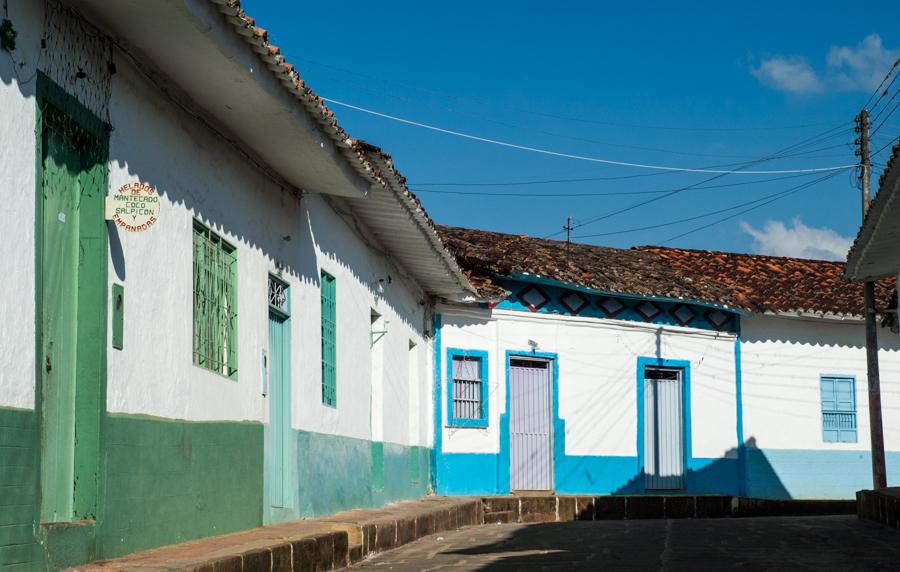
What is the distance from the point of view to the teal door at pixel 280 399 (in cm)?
1028

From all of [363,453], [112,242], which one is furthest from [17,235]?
[363,453]

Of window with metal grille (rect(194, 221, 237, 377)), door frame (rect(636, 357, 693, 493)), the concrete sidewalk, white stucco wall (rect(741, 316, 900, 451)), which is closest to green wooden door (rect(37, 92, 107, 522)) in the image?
the concrete sidewalk

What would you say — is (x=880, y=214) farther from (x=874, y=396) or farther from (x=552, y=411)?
(x=552, y=411)

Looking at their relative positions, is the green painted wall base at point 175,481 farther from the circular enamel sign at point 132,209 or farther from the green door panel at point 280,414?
the circular enamel sign at point 132,209

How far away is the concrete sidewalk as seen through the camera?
6559mm

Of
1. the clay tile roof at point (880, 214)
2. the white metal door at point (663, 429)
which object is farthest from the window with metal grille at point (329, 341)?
the white metal door at point (663, 429)

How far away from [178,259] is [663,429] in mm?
13845

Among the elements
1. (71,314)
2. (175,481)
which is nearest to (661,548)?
(175,481)

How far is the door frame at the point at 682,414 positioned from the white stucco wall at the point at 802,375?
1235 mm

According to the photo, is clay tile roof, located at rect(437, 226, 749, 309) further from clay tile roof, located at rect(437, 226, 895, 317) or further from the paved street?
the paved street

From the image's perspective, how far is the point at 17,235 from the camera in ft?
18.7

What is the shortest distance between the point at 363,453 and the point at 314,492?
2.16m

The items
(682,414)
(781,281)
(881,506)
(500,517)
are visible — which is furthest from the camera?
(781,281)

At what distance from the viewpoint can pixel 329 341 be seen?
12.4 m
